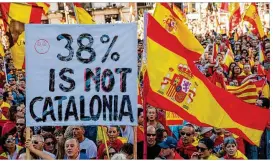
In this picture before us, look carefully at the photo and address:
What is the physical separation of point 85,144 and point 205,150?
136 cm

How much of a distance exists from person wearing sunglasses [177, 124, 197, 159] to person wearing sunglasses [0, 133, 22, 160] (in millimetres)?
1862

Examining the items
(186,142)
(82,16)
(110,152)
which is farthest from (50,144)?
(82,16)

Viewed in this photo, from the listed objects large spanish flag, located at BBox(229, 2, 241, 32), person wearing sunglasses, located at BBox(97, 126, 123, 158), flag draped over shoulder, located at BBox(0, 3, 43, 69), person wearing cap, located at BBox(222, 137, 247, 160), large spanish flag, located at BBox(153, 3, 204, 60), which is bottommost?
person wearing cap, located at BBox(222, 137, 247, 160)

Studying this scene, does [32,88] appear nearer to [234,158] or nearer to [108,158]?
[108,158]

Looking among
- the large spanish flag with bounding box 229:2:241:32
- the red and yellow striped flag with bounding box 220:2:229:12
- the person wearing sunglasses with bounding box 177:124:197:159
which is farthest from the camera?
the red and yellow striped flag with bounding box 220:2:229:12

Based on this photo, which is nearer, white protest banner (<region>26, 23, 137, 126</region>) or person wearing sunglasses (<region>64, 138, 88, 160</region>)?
white protest banner (<region>26, 23, 137, 126</region>)

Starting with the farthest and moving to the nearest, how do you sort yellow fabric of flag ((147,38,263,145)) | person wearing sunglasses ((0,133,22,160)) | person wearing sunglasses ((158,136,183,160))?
person wearing sunglasses ((0,133,22,160)) → person wearing sunglasses ((158,136,183,160)) → yellow fabric of flag ((147,38,263,145))

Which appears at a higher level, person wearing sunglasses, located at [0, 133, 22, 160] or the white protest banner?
the white protest banner

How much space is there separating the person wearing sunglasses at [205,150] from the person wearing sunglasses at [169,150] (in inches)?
8.5

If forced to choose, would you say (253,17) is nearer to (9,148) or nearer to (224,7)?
(9,148)

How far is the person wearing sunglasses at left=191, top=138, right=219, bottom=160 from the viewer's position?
7.54 meters

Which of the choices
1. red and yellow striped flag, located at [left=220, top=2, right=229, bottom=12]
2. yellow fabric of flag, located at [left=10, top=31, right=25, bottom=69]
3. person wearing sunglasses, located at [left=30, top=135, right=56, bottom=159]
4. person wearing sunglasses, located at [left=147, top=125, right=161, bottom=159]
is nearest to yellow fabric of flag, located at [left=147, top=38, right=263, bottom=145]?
person wearing sunglasses, located at [left=147, top=125, right=161, bottom=159]

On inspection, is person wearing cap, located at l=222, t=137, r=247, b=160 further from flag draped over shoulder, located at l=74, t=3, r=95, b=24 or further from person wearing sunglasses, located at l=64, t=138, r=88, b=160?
flag draped over shoulder, located at l=74, t=3, r=95, b=24

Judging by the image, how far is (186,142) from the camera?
8.16 meters
